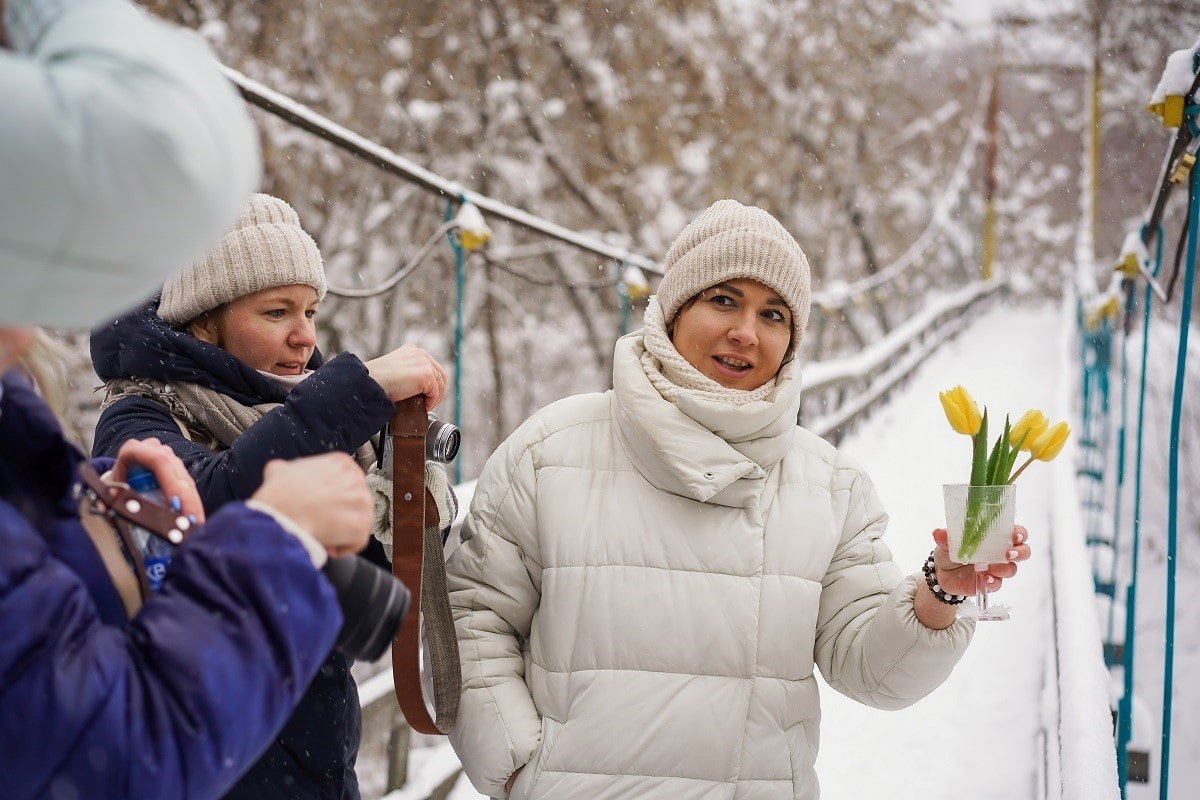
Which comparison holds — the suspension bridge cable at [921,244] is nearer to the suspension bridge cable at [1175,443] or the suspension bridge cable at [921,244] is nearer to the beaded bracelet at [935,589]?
the suspension bridge cable at [1175,443]

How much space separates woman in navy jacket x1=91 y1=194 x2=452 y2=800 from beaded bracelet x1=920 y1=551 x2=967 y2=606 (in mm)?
813

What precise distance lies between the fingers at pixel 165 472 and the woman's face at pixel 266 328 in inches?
23.1

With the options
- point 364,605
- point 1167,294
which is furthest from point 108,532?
point 1167,294

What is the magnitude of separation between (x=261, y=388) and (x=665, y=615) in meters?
0.76

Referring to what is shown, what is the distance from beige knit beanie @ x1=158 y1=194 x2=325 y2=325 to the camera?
1716mm

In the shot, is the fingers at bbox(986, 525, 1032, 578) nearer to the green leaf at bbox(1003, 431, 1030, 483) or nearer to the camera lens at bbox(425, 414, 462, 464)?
the green leaf at bbox(1003, 431, 1030, 483)

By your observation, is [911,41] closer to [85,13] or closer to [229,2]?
[229,2]

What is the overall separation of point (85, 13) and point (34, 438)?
0.38 m

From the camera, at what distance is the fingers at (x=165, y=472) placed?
1.11 metres

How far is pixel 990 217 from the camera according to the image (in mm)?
30203

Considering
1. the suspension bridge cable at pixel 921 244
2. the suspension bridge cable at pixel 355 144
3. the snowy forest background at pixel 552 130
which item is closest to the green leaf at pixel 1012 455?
the suspension bridge cable at pixel 355 144

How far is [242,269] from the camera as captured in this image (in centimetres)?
172

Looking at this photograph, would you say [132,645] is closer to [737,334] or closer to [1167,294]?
[737,334]

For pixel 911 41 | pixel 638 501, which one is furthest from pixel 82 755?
pixel 911 41
